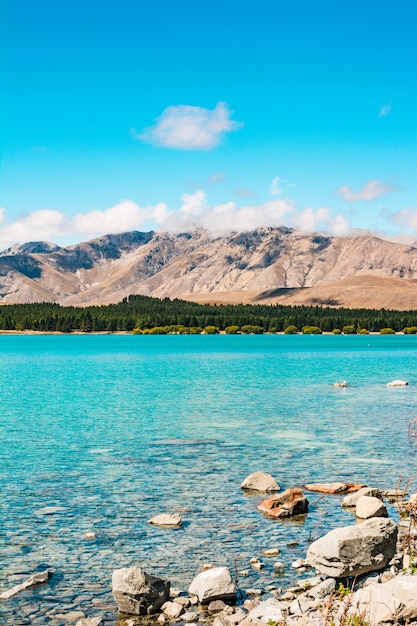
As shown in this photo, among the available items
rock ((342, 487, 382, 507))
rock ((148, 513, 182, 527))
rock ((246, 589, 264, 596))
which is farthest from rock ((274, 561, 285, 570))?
rock ((342, 487, 382, 507))

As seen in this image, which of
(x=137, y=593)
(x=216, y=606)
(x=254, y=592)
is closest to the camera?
(x=137, y=593)

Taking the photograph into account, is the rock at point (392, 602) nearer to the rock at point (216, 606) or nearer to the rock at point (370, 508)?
the rock at point (216, 606)

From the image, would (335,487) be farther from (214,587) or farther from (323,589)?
(214,587)

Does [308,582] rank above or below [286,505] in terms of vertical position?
below

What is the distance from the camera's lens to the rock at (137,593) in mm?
16703

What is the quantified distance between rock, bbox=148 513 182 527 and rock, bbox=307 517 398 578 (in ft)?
20.9

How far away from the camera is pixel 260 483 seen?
1131 inches

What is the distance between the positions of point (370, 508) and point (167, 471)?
11637 mm

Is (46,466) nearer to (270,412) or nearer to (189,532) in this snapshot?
(189,532)

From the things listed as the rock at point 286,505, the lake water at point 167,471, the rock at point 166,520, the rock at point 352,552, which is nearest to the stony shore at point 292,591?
the rock at point 352,552

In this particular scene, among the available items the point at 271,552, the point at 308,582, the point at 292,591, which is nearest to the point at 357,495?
the point at 271,552

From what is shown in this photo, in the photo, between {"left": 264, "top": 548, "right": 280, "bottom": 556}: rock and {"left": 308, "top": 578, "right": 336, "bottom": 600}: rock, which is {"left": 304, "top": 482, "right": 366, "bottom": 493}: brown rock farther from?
{"left": 308, "top": 578, "right": 336, "bottom": 600}: rock

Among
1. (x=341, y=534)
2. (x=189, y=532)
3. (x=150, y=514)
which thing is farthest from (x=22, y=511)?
(x=341, y=534)

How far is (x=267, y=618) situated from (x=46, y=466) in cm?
2163
